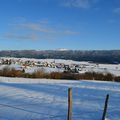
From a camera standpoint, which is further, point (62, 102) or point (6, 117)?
point (62, 102)

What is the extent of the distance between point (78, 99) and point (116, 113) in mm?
3540

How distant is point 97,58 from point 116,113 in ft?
324

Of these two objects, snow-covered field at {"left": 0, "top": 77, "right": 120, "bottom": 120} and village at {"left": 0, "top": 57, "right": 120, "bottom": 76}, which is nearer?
snow-covered field at {"left": 0, "top": 77, "right": 120, "bottom": 120}

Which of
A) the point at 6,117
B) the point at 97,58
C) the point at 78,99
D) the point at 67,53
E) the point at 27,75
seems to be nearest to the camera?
the point at 6,117

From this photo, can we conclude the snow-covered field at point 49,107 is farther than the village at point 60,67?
No

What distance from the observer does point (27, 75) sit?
33.4 m

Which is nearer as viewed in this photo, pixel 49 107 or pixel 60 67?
pixel 49 107

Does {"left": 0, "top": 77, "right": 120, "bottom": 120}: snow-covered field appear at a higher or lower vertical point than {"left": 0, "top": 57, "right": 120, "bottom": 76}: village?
lower

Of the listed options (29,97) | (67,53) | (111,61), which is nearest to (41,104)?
(29,97)

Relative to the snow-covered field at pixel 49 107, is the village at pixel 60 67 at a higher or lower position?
higher

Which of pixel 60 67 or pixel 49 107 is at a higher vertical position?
pixel 60 67

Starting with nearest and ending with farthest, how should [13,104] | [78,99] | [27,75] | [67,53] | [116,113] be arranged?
[116,113], [13,104], [78,99], [27,75], [67,53]

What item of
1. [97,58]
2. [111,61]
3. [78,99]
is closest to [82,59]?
[97,58]

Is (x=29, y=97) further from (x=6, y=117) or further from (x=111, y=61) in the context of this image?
(x=111, y=61)
